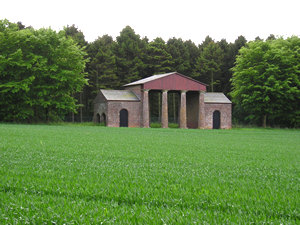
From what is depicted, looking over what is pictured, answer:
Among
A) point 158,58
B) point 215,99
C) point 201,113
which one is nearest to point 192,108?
point 201,113

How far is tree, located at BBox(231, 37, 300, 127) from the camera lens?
39938 millimetres

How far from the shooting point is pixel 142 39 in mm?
66312

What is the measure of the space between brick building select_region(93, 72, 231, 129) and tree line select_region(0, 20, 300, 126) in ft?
10.4

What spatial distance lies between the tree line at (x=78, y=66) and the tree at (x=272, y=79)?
0.92 meters

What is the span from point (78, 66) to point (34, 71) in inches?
201

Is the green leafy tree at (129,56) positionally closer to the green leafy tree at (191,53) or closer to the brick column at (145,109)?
the green leafy tree at (191,53)

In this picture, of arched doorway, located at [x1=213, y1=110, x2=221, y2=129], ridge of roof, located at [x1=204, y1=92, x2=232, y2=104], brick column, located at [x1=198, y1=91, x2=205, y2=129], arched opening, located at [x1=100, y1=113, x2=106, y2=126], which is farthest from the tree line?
brick column, located at [x1=198, y1=91, x2=205, y2=129]

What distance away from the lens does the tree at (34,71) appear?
3375 cm

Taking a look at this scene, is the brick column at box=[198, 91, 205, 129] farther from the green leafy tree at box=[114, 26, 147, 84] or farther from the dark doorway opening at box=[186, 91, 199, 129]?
the green leafy tree at box=[114, 26, 147, 84]

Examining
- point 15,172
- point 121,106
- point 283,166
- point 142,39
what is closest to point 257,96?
point 121,106

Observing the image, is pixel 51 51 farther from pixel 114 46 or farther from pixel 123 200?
pixel 123 200

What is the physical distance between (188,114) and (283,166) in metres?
42.6

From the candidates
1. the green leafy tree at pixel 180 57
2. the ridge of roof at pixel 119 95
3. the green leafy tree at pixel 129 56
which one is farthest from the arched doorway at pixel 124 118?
the green leafy tree at pixel 180 57

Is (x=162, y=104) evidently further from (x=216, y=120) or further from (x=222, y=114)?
(x=222, y=114)
